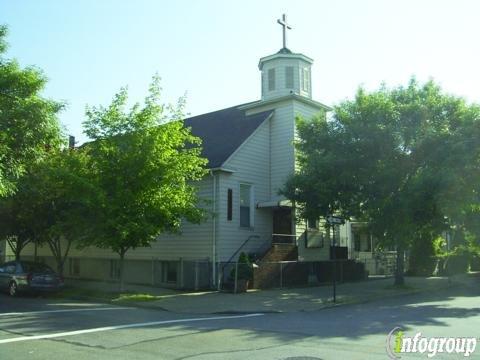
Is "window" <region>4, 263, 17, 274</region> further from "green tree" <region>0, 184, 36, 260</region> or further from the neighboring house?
the neighboring house

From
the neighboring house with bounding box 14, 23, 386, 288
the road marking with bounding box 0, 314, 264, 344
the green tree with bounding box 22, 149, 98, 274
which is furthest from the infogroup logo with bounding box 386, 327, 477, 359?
the neighboring house with bounding box 14, 23, 386, 288

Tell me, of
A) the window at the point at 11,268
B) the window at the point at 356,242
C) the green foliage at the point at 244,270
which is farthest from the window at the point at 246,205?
the window at the point at 356,242

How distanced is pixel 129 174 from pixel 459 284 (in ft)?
55.8

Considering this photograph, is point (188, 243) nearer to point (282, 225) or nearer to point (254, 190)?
point (254, 190)

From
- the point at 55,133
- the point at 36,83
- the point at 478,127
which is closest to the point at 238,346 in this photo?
the point at 55,133

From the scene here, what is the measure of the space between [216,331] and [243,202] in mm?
14058

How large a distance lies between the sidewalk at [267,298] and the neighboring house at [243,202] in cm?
183

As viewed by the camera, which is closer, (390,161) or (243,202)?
(390,161)

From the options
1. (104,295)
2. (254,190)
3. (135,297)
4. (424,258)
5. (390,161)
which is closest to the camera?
(135,297)

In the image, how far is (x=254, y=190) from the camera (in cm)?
2623

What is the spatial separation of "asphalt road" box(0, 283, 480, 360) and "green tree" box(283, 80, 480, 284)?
4381mm

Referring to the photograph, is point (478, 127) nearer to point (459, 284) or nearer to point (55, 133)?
point (459, 284)

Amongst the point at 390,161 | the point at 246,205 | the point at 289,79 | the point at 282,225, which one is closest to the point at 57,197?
the point at 246,205

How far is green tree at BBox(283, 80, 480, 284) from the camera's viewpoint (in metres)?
20.7
